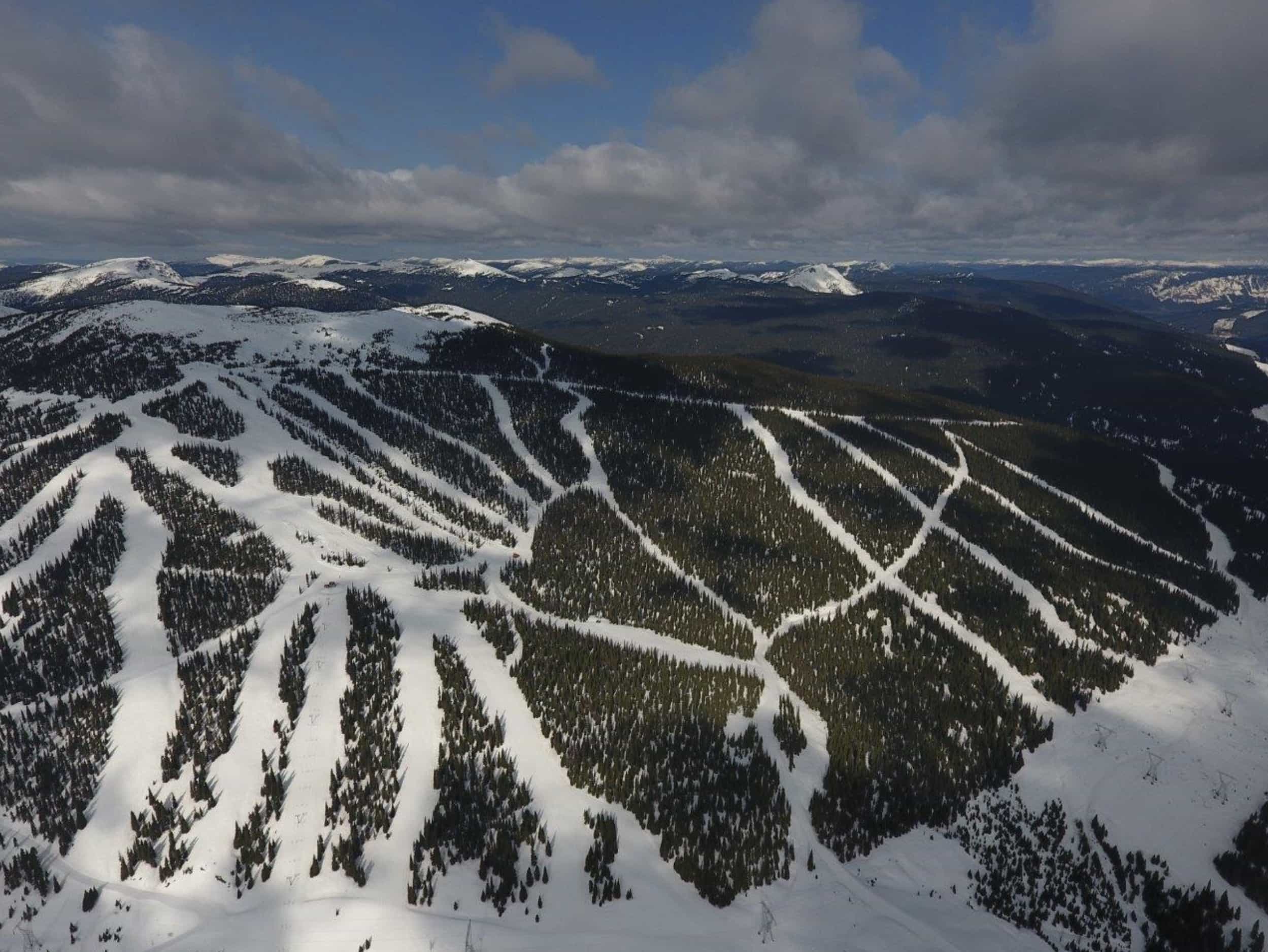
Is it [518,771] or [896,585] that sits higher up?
[518,771]

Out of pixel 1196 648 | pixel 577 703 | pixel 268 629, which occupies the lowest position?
pixel 1196 648

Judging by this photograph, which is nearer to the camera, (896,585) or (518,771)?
(518,771)

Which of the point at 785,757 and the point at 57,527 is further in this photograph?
the point at 57,527

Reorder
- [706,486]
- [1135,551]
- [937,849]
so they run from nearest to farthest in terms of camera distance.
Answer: [937,849], [1135,551], [706,486]

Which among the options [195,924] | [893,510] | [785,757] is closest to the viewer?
[195,924]

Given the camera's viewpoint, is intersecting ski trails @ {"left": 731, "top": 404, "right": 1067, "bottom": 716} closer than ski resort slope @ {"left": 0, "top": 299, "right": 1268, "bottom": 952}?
No

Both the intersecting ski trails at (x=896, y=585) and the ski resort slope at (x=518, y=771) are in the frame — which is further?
the intersecting ski trails at (x=896, y=585)

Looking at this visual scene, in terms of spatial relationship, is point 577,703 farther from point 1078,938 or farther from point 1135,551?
point 1135,551

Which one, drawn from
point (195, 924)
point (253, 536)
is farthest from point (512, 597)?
point (195, 924)
